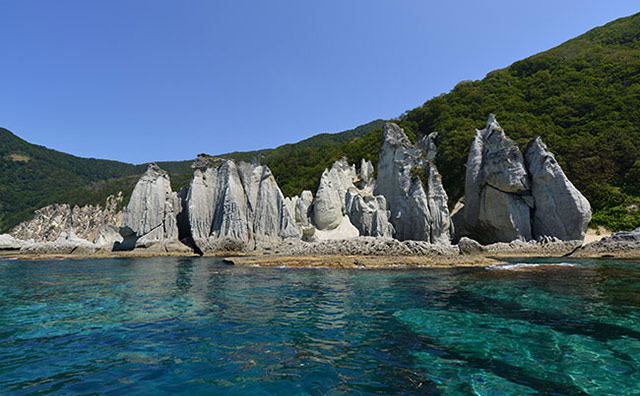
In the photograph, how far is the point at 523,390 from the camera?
4.03 m

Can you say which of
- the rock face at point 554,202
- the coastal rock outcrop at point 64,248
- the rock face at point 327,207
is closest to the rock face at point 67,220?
the coastal rock outcrop at point 64,248

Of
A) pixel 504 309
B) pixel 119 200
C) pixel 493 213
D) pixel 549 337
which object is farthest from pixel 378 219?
pixel 119 200

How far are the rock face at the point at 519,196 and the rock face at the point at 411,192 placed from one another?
3505 mm

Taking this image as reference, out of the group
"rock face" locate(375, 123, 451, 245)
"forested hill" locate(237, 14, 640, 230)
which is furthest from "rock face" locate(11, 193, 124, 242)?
"rock face" locate(375, 123, 451, 245)

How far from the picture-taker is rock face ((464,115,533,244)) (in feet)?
93.5

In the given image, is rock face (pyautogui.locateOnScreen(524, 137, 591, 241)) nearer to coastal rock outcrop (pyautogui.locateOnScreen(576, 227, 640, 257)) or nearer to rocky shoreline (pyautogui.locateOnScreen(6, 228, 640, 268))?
rocky shoreline (pyautogui.locateOnScreen(6, 228, 640, 268))

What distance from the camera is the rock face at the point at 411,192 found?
3056 cm

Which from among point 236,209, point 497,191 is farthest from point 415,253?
point 236,209

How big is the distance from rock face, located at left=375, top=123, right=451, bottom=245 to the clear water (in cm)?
1852

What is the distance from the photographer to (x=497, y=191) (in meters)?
29.5

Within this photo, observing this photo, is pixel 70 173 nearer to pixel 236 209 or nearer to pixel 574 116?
pixel 236 209

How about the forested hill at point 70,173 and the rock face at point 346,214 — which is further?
the forested hill at point 70,173

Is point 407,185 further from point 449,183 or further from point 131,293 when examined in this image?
point 131,293

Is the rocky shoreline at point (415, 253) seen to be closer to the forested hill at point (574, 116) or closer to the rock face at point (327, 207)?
the rock face at point (327, 207)
